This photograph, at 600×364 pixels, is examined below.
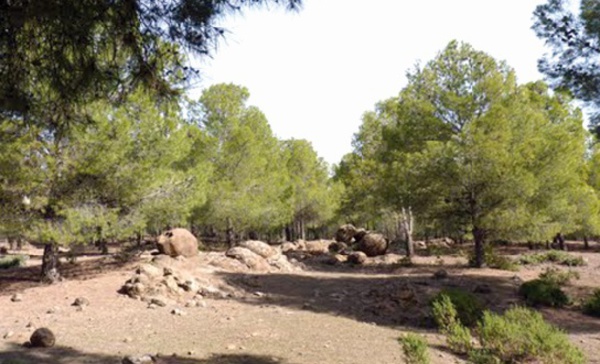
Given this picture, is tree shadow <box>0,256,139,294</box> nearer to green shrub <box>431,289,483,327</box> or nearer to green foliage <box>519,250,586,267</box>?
green shrub <box>431,289,483,327</box>

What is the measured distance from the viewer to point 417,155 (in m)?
15.9

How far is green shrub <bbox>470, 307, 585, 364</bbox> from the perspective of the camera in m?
5.37

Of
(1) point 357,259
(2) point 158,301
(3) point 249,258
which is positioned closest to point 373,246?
(1) point 357,259

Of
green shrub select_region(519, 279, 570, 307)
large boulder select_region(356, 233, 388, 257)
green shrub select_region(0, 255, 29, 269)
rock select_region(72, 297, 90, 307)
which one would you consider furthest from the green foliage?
green shrub select_region(0, 255, 29, 269)

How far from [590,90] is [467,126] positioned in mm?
6626

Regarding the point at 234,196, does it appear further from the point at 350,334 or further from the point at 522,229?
the point at 350,334

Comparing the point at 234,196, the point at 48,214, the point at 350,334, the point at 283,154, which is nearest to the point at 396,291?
the point at 350,334

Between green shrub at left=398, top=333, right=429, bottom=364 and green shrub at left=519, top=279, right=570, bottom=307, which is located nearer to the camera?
green shrub at left=398, top=333, right=429, bottom=364

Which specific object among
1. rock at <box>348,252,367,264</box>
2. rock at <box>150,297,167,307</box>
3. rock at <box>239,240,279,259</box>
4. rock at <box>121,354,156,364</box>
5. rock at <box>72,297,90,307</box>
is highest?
rock at <box>239,240,279,259</box>

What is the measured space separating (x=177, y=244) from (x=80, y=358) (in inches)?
384

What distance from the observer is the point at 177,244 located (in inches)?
617

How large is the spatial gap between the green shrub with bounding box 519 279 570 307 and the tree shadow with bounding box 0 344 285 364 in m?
7.97

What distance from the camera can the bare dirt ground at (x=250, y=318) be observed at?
6551 mm

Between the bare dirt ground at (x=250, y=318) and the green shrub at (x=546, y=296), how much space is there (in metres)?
0.42
